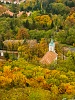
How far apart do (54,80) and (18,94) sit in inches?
171

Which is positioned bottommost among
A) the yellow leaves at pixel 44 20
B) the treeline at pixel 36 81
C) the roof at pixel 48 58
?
the yellow leaves at pixel 44 20

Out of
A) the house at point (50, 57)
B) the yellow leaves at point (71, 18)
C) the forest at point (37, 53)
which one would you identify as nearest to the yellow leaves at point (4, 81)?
the forest at point (37, 53)

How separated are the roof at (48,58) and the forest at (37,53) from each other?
66 cm

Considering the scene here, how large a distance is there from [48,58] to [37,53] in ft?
7.58

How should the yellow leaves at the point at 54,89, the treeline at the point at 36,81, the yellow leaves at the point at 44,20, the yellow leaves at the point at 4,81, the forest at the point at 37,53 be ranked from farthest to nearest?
the yellow leaves at the point at 44,20 → the yellow leaves at the point at 4,81 → the forest at the point at 37,53 → the yellow leaves at the point at 54,89 → the treeline at the point at 36,81

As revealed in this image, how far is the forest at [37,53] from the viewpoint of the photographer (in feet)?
80.7

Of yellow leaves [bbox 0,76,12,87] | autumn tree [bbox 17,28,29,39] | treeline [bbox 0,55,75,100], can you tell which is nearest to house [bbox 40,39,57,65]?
treeline [bbox 0,55,75,100]

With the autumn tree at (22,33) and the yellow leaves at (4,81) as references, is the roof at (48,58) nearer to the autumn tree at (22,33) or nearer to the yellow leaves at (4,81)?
the yellow leaves at (4,81)

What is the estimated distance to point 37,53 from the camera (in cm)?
3591

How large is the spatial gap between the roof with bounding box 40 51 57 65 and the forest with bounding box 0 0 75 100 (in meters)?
0.66

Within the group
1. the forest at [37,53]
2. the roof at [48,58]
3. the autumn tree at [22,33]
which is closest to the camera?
the forest at [37,53]

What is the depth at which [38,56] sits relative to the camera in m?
36.2

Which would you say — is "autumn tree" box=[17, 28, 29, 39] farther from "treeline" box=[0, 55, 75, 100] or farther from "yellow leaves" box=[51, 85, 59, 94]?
"yellow leaves" box=[51, 85, 59, 94]

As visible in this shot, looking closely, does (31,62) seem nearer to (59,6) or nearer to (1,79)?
(1,79)
